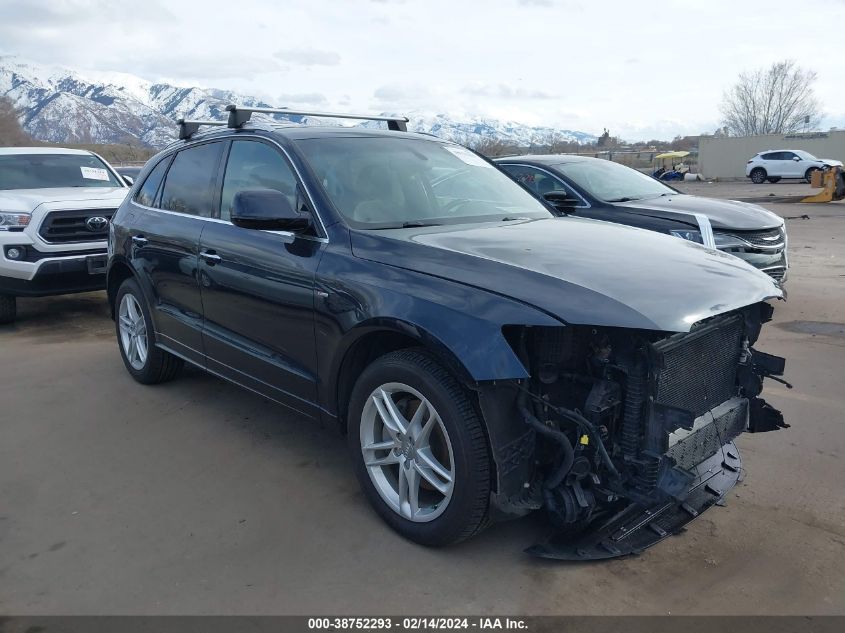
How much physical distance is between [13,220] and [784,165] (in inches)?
1323

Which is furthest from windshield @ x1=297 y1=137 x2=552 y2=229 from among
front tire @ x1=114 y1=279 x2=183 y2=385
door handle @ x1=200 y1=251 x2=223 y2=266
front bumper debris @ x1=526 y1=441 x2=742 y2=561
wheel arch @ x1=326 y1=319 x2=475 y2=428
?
front tire @ x1=114 y1=279 x2=183 y2=385

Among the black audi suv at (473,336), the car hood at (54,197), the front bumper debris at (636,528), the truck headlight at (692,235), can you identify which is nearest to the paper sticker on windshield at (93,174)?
the car hood at (54,197)

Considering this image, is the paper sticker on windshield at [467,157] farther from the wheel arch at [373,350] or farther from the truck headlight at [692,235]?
the truck headlight at [692,235]

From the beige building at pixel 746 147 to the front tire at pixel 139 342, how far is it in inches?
1698

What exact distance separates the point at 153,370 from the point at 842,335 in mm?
5787

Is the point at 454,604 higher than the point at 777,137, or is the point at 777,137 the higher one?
the point at 777,137

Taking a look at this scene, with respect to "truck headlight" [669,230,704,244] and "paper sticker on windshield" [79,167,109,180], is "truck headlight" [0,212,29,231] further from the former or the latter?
"truck headlight" [669,230,704,244]

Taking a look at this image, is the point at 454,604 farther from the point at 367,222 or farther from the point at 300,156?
the point at 300,156

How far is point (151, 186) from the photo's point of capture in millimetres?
5199

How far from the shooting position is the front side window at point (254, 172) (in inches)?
150

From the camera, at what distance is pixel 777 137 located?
4269cm

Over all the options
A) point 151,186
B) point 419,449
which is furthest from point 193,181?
point 419,449

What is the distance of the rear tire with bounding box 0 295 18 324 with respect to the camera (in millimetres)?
7469

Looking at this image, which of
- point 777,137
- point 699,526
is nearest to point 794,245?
point 699,526
